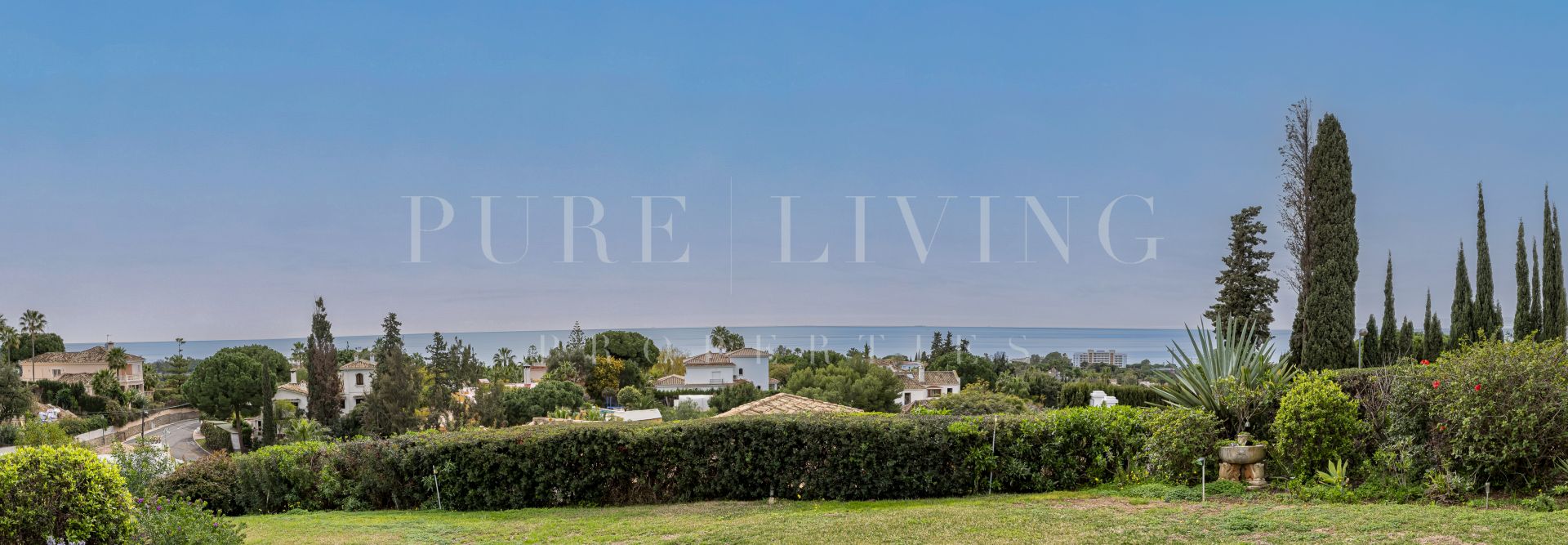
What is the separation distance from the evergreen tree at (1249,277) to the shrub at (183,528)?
27821 mm

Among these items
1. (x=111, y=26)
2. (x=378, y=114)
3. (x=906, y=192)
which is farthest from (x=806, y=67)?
(x=111, y=26)

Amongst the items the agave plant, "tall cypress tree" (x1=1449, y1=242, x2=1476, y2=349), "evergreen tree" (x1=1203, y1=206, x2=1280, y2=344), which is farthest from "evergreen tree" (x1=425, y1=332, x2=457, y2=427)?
"tall cypress tree" (x1=1449, y1=242, x2=1476, y2=349)

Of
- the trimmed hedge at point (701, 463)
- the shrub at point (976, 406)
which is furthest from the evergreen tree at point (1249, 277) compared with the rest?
the trimmed hedge at point (701, 463)

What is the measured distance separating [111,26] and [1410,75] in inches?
1209

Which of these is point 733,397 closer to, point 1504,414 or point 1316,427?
point 1316,427

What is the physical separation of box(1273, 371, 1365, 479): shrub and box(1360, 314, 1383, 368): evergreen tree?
2183cm

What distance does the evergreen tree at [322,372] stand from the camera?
48656 mm

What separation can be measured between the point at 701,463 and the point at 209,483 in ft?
20.9

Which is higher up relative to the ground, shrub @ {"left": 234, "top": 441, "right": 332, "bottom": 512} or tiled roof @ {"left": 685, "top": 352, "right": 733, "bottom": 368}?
shrub @ {"left": 234, "top": 441, "right": 332, "bottom": 512}

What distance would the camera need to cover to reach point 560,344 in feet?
261

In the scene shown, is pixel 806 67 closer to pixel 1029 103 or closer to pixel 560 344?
pixel 1029 103

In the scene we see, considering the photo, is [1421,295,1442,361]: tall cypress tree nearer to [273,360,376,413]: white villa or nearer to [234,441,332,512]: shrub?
[234,441,332,512]: shrub

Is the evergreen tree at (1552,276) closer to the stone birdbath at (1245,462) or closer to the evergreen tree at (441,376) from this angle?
the stone birdbath at (1245,462)

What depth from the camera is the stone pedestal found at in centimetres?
819
